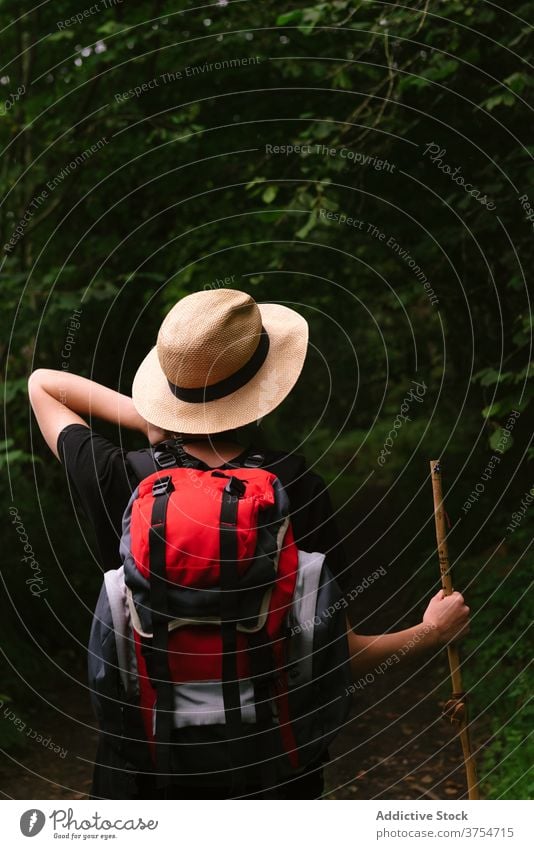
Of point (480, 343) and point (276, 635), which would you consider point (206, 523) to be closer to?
point (276, 635)

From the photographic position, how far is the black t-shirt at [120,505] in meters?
2.02

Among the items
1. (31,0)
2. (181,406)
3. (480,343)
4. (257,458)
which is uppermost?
(31,0)

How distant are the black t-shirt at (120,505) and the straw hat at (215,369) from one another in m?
0.12

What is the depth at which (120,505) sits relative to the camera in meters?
2.13

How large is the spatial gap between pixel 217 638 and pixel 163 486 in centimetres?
33

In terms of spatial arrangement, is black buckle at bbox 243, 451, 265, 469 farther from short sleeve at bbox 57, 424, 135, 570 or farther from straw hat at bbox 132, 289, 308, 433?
short sleeve at bbox 57, 424, 135, 570

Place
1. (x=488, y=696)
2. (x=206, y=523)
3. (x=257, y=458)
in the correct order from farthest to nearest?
(x=488, y=696), (x=257, y=458), (x=206, y=523)

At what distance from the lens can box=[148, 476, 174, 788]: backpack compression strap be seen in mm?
1849

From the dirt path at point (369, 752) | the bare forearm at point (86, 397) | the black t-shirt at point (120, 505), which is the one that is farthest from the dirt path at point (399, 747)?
the bare forearm at point (86, 397)

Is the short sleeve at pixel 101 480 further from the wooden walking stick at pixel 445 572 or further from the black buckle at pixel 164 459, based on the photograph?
the wooden walking stick at pixel 445 572

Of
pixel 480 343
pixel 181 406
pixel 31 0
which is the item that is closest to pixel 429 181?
pixel 480 343

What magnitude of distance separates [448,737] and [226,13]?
19.9 feet

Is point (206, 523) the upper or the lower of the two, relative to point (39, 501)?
lower

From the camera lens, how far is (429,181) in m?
6.80
